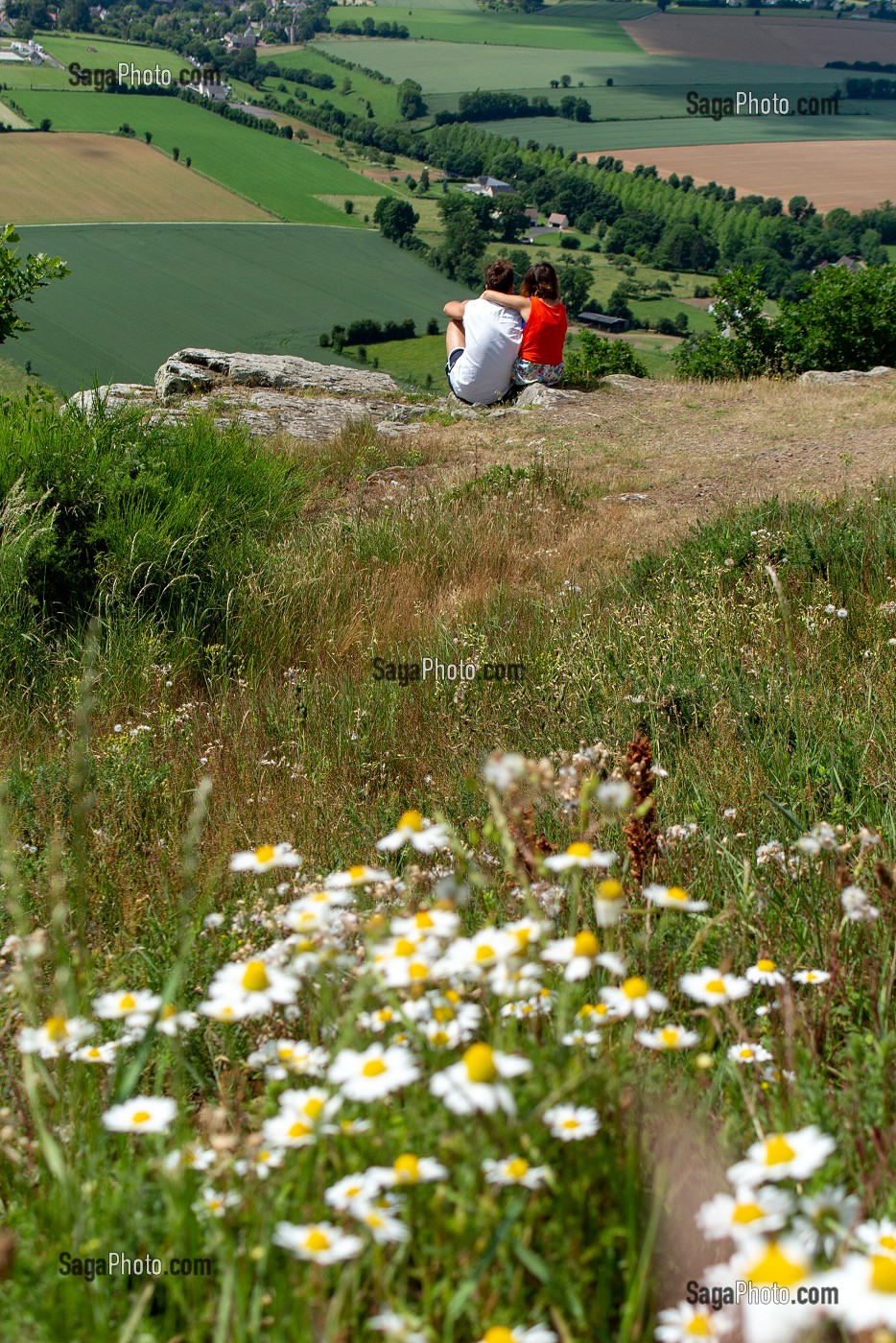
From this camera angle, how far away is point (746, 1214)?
Result: 3.32ft

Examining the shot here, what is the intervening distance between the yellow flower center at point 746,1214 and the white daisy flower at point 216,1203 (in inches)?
24.2

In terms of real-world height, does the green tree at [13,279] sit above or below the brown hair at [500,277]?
below

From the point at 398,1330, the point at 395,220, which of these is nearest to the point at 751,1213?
the point at 398,1330

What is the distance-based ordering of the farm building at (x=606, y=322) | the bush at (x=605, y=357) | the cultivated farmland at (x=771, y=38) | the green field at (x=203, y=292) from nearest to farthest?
the bush at (x=605, y=357) → the green field at (x=203, y=292) → the farm building at (x=606, y=322) → the cultivated farmland at (x=771, y=38)

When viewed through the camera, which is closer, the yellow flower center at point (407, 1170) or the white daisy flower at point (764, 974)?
the yellow flower center at point (407, 1170)

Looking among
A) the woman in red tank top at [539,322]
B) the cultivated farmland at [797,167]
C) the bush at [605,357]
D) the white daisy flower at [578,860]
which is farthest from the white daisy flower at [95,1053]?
the cultivated farmland at [797,167]

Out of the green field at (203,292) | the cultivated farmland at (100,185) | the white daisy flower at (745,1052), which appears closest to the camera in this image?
the white daisy flower at (745,1052)

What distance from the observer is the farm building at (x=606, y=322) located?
5003cm

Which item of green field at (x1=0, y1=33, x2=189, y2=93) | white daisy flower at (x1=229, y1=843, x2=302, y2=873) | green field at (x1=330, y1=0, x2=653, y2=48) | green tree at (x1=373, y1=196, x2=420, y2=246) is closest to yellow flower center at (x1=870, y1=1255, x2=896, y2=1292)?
white daisy flower at (x1=229, y1=843, x2=302, y2=873)

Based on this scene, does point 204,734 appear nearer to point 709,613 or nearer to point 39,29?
point 709,613

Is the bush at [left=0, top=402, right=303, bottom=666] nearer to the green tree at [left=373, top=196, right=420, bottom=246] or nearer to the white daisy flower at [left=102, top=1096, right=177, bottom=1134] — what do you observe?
the white daisy flower at [left=102, top=1096, right=177, bottom=1134]

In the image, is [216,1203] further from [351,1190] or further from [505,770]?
[505,770]

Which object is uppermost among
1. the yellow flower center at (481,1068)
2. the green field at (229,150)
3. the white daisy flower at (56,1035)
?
the green field at (229,150)

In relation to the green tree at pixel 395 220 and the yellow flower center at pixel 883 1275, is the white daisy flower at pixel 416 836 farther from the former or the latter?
the green tree at pixel 395 220
